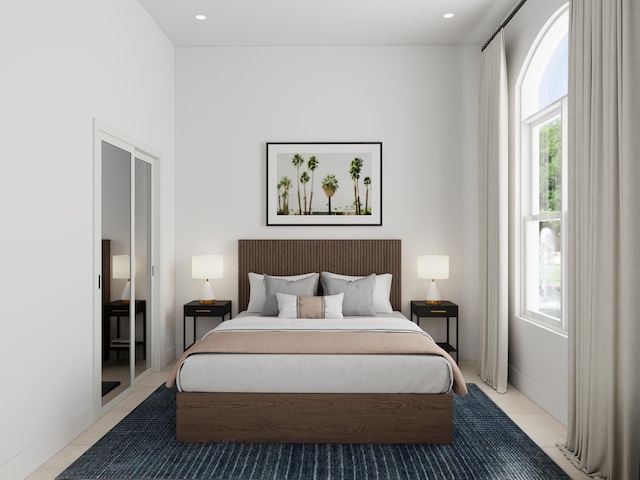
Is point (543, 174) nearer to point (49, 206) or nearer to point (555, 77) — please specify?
point (555, 77)

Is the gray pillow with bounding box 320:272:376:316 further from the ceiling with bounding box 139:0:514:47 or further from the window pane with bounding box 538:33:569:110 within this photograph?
the ceiling with bounding box 139:0:514:47

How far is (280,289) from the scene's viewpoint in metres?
4.35

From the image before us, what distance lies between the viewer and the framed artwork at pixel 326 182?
15.9 feet

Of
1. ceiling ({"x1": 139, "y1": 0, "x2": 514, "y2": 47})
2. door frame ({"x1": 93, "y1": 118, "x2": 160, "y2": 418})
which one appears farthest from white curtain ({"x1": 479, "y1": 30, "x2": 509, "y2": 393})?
door frame ({"x1": 93, "y1": 118, "x2": 160, "y2": 418})

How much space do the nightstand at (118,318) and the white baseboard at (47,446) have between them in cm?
49

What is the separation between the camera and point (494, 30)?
14.7ft

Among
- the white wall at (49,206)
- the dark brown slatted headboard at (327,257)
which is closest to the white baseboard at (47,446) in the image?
the white wall at (49,206)

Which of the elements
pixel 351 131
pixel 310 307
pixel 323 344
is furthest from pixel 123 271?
pixel 351 131

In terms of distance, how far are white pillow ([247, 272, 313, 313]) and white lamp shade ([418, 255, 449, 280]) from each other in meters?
1.09

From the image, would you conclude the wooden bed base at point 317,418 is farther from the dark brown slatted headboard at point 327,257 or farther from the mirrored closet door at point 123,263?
the dark brown slatted headboard at point 327,257

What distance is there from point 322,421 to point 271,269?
2.19 meters

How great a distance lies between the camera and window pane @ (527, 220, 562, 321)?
346 cm

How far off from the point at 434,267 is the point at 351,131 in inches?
63.2

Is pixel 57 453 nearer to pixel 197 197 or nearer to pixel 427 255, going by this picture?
pixel 197 197
